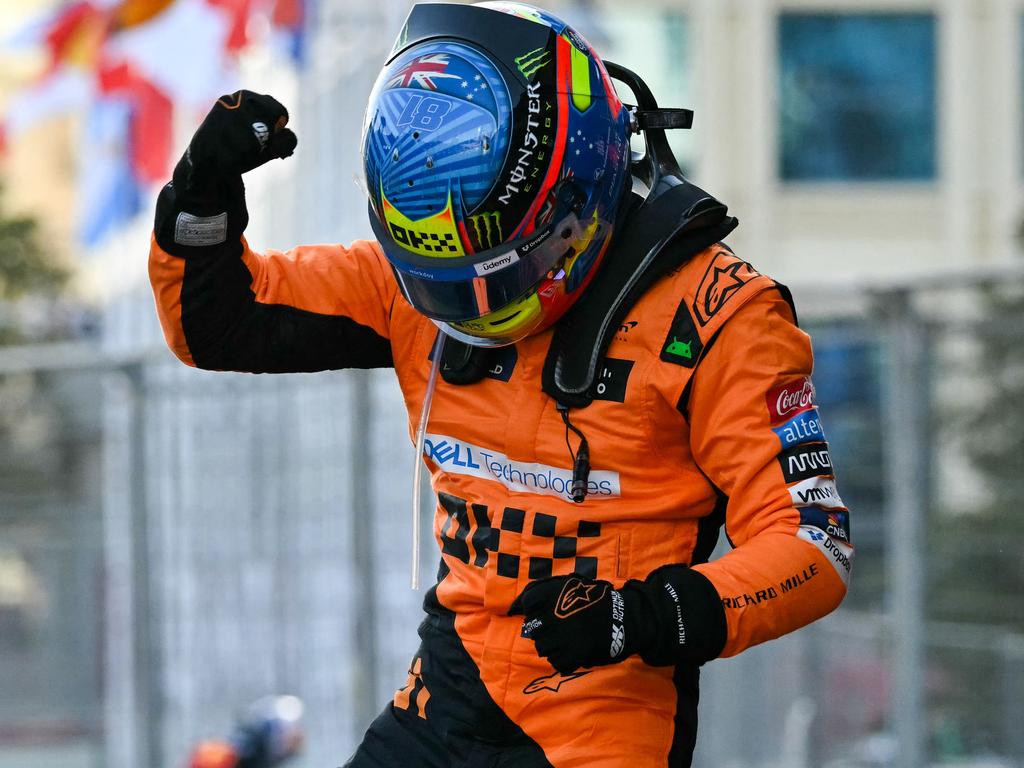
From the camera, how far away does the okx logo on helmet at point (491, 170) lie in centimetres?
265

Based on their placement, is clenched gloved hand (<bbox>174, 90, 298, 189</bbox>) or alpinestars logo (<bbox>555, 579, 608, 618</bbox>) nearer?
alpinestars logo (<bbox>555, 579, 608, 618</bbox>)

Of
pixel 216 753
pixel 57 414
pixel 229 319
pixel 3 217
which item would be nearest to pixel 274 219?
pixel 57 414

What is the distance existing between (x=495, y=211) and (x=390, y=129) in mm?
214

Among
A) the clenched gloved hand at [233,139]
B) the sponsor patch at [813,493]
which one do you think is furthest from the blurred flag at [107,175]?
the sponsor patch at [813,493]

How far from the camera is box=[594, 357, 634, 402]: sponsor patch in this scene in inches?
106

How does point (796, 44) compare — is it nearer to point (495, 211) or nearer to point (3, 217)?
point (3, 217)

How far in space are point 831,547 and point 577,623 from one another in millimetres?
460

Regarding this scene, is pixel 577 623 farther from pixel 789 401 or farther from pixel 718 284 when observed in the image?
pixel 718 284

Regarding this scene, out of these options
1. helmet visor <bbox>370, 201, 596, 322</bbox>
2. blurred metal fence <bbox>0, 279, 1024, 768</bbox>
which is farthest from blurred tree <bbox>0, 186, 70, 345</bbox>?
helmet visor <bbox>370, 201, 596, 322</bbox>

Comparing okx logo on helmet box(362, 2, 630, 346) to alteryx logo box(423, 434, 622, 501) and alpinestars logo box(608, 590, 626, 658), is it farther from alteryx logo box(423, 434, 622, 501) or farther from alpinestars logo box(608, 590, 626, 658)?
alpinestars logo box(608, 590, 626, 658)

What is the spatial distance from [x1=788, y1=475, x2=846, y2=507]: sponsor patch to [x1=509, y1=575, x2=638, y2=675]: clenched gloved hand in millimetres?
327

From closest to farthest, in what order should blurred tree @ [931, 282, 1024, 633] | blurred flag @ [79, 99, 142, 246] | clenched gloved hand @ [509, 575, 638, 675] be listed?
clenched gloved hand @ [509, 575, 638, 675] → blurred tree @ [931, 282, 1024, 633] → blurred flag @ [79, 99, 142, 246]

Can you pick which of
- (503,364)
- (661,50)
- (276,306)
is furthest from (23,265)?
(503,364)

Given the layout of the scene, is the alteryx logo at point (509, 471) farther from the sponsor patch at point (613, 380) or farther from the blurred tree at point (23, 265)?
the blurred tree at point (23, 265)
